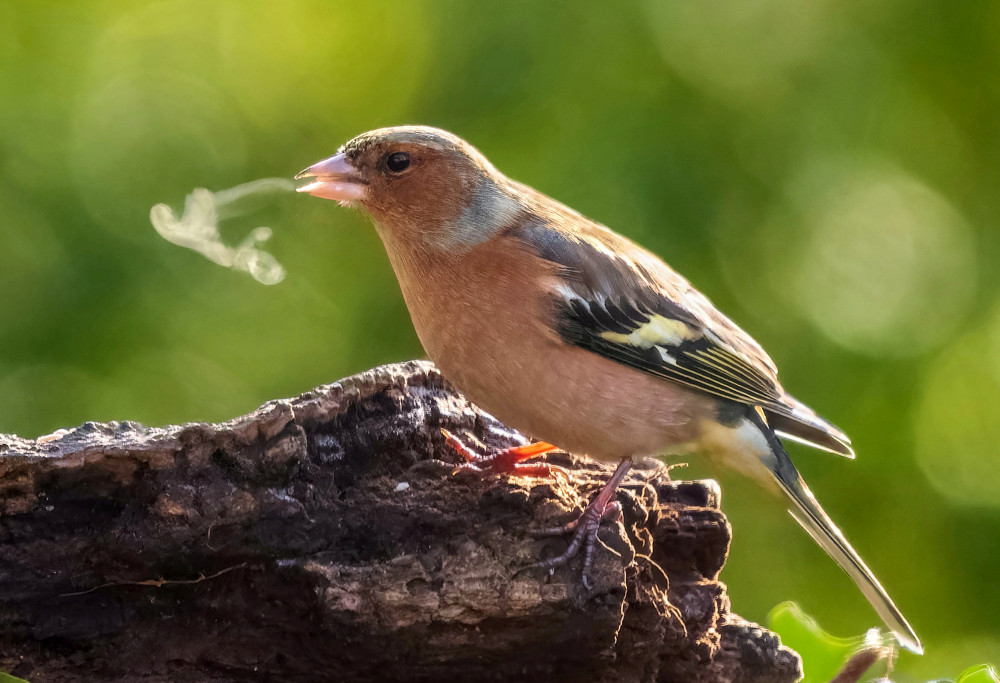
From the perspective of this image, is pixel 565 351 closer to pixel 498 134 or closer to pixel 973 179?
pixel 498 134

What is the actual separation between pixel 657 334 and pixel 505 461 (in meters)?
0.65

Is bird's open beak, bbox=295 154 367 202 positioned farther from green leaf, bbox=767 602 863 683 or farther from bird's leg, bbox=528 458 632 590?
green leaf, bbox=767 602 863 683

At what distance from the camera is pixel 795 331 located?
4918mm

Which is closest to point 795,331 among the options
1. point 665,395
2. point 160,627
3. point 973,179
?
Result: point 973,179

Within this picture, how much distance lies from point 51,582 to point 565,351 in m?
1.46

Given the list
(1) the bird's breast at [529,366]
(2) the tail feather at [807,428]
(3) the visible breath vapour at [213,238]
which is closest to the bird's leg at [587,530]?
(1) the bird's breast at [529,366]

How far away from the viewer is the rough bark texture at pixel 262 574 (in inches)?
89.7

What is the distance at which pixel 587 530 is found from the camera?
246 cm

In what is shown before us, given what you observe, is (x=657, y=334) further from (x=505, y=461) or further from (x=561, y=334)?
(x=505, y=461)

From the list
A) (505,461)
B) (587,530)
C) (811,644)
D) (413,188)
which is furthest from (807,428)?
(413,188)

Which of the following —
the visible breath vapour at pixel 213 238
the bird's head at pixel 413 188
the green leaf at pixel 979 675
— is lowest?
the green leaf at pixel 979 675

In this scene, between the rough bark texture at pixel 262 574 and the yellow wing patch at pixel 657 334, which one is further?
the yellow wing patch at pixel 657 334

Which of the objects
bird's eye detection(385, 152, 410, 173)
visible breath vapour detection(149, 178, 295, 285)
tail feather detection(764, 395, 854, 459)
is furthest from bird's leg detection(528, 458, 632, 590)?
visible breath vapour detection(149, 178, 295, 285)

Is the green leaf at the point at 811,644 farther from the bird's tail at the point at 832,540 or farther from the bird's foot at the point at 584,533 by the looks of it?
the bird's foot at the point at 584,533
